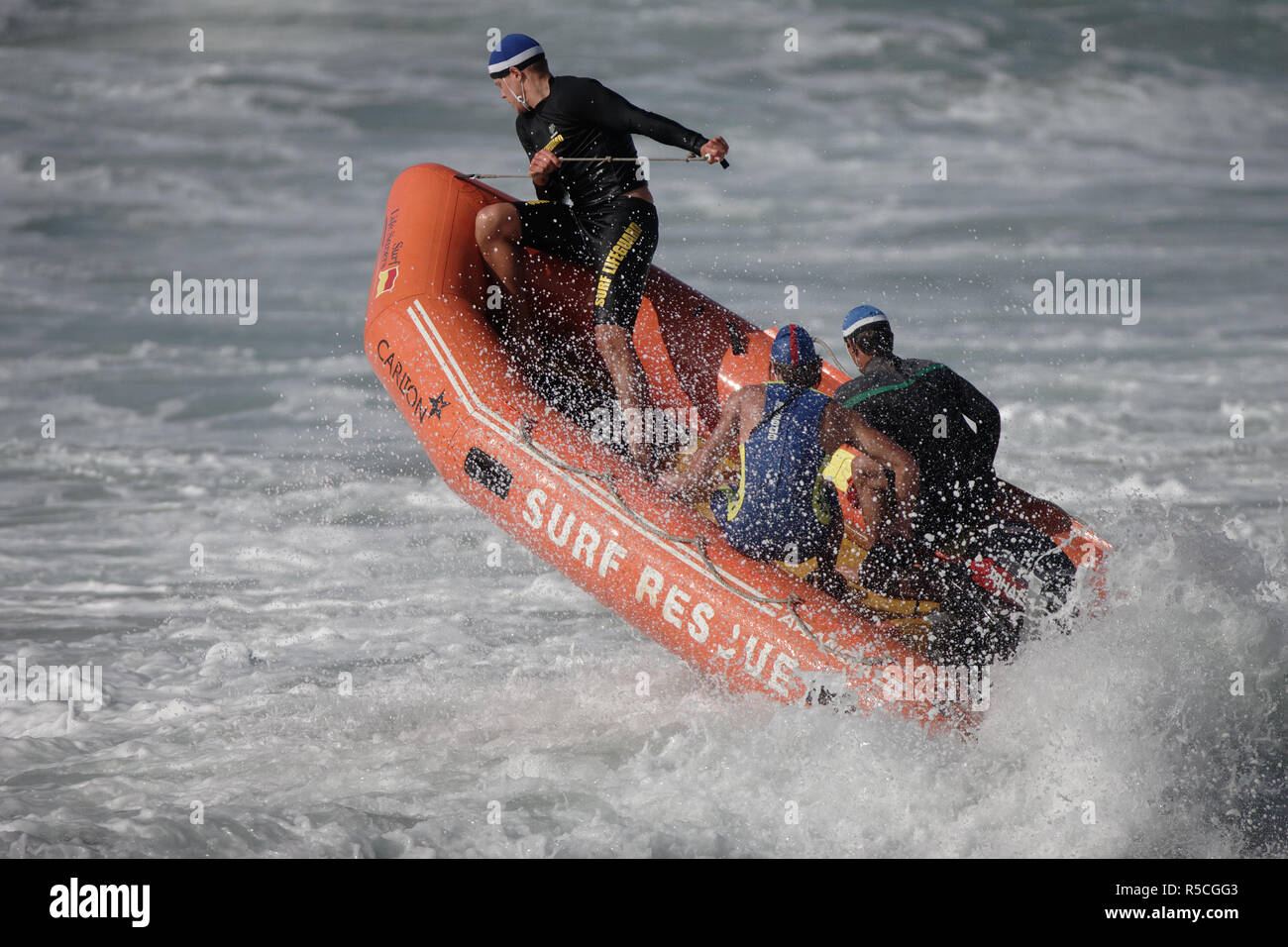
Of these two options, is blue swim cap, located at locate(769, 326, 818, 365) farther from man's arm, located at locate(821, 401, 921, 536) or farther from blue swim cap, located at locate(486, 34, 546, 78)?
blue swim cap, located at locate(486, 34, 546, 78)

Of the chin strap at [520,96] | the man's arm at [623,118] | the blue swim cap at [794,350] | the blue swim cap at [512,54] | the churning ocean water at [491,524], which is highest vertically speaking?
the blue swim cap at [512,54]

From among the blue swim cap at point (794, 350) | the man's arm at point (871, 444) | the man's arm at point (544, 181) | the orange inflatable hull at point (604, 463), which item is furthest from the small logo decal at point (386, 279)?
the man's arm at point (871, 444)

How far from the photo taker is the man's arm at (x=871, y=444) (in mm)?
4145

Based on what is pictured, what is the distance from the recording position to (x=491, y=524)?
7.59 meters

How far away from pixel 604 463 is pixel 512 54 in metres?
1.58

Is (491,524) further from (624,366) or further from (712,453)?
(712,453)

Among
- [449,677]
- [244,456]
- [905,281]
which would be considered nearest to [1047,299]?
[905,281]

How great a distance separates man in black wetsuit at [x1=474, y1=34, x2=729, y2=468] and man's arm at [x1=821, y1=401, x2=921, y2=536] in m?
0.99

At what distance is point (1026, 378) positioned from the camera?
9.91 metres

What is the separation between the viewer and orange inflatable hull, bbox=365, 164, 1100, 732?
13.7ft

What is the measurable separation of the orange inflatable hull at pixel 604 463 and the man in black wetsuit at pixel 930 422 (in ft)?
1.61

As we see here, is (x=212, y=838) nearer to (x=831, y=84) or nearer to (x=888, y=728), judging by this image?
(x=888, y=728)

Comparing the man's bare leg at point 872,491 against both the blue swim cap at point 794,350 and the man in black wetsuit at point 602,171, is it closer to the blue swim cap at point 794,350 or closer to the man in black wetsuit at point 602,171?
the blue swim cap at point 794,350
